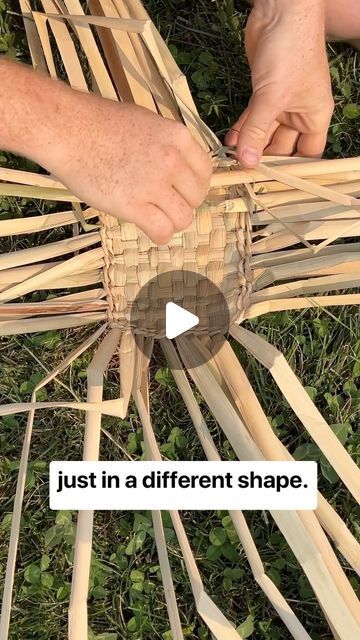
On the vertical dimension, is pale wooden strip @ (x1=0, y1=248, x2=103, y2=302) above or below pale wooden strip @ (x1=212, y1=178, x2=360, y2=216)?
below

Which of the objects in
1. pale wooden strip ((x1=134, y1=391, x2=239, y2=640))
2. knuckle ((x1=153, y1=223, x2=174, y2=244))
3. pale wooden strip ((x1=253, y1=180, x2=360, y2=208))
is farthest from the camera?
pale wooden strip ((x1=253, y1=180, x2=360, y2=208))

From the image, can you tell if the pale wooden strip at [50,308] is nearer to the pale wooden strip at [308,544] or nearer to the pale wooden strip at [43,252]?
the pale wooden strip at [43,252]

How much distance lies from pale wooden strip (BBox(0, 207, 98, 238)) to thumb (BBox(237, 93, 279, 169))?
26 cm

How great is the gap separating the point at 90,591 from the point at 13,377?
1.33ft

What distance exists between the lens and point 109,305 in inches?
46.1

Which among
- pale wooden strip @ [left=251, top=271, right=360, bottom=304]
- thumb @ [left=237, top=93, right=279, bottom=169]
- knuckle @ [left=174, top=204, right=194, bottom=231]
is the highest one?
thumb @ [left=237, top=93, right=279, bottom=169]

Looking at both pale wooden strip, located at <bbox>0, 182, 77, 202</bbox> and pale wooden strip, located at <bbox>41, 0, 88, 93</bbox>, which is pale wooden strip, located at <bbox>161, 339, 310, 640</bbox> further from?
pale wooden strip, located at <bbox>41, 0, 88, 93</bbox>

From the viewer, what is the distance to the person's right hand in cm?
94

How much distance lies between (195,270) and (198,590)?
0.49 metres

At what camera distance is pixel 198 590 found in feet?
3.09

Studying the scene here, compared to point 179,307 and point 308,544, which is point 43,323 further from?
point 308,544

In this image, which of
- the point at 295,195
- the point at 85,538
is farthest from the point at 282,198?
the point at 85,538

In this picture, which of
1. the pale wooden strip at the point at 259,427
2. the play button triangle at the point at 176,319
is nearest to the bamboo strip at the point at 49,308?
the play button triangle at the point at 176,319

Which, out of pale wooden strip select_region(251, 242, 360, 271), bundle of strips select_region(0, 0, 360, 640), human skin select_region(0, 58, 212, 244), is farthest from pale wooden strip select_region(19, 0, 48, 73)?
pale wooden strip select_region(251, 242, 360, 271)
